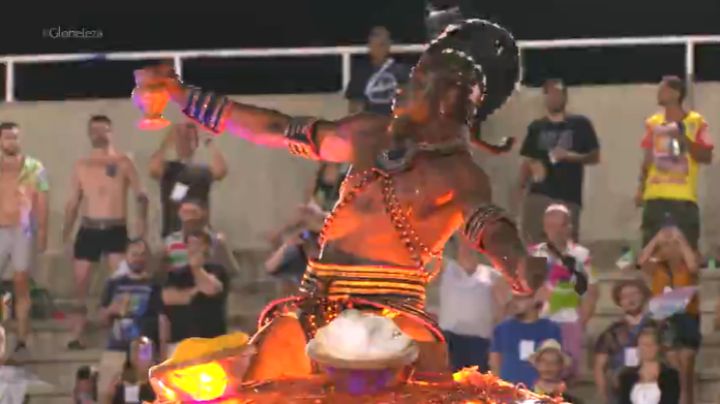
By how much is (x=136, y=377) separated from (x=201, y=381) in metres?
3.76

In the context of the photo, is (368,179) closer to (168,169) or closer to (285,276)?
(285,276)

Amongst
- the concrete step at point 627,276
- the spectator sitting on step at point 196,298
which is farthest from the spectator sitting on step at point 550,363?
the spectator sitting on step at point 196,298

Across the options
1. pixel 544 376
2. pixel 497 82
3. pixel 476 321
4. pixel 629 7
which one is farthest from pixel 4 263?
pixel 497 82

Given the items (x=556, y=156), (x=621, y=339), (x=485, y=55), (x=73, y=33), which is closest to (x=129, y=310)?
(x=556, y=156)

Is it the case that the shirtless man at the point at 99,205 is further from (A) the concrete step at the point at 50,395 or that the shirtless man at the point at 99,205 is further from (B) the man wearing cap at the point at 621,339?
(B) the man wearing cap at the point at 621,339

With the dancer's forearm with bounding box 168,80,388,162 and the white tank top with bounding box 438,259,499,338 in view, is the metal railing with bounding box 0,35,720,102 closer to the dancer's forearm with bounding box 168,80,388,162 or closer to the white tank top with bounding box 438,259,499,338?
the white tank top with bounding box 438,259,499,338

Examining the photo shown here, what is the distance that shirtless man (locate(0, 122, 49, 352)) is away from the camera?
7.93m

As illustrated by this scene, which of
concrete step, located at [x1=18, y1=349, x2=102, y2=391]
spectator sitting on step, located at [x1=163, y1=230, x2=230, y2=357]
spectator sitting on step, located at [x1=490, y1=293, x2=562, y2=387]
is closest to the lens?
spectator sitting on step, located at [x1=490, y1=293, x2=562, y2=387]

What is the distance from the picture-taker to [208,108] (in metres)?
3.80

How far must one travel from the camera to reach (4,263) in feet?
26.1

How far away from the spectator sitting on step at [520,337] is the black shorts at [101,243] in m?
2.09

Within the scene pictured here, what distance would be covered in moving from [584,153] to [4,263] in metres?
3.01

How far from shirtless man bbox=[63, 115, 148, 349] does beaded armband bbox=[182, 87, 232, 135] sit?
161 inches

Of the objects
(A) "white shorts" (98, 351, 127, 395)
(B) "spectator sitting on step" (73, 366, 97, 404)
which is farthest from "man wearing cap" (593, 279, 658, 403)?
(B) "spectator sitting on step" (73, 366, 97, 404)
